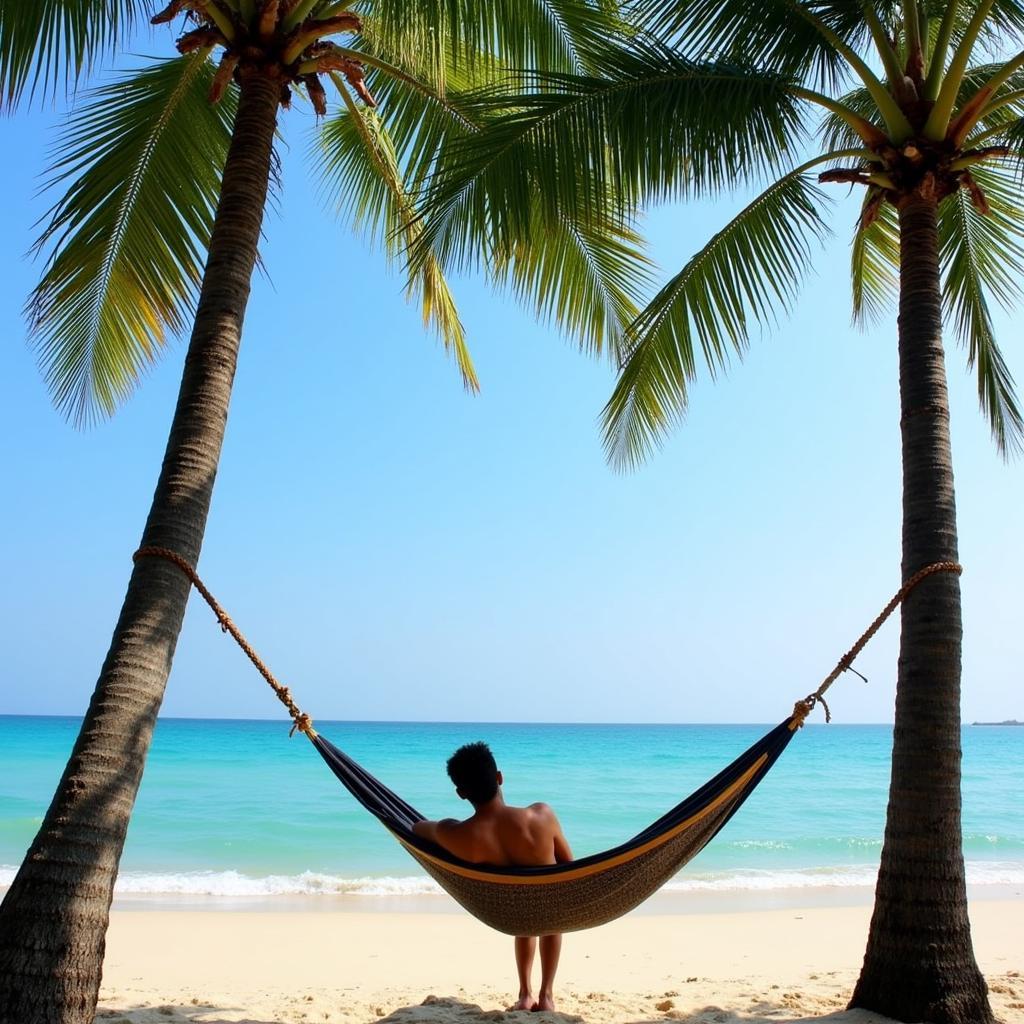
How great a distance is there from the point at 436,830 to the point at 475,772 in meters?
0.23

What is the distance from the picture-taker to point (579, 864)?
2.68 metres

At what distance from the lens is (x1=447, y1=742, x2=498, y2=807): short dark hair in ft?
9.24

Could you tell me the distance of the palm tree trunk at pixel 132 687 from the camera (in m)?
2.16

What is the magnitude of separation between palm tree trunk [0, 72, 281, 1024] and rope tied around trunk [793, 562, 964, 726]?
1.84 metres

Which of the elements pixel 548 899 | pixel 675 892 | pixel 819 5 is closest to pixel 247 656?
pixel 548 899

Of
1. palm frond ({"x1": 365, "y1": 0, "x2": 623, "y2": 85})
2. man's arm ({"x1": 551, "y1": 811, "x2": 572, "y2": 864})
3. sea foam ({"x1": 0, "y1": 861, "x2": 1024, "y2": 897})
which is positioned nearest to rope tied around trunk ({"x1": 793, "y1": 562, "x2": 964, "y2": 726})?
man's arm ({"x1": 551, "y1": 811, "x2": 572, "y2": 864})

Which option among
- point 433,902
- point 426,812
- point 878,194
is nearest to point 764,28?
point 878,194

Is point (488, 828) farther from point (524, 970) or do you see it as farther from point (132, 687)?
point (132, 687)

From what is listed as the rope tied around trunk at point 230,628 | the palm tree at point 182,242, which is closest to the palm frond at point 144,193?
the palm tree at point 182,242

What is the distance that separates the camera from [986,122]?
445 centimetres

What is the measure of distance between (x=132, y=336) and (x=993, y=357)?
3785 mm

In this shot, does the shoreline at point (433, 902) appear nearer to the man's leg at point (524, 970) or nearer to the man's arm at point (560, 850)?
the man's leg at point (524, 970)

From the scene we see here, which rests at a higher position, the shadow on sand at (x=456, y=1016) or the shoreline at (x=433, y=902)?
the shadow on sand at (x=456, y=1016)

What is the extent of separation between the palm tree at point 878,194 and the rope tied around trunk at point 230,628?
147cm
